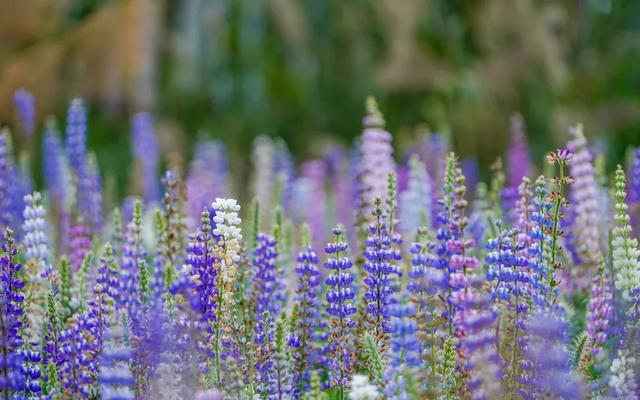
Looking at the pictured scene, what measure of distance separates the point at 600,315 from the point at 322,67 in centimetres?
740

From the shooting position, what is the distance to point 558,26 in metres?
10.0

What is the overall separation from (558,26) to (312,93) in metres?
2.63

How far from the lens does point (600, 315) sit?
338 centimetres

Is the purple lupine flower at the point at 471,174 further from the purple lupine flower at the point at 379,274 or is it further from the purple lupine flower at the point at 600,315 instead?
the purple lupine flower at the point at 379,274

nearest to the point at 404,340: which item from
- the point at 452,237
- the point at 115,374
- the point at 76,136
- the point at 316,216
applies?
the point at 452,237

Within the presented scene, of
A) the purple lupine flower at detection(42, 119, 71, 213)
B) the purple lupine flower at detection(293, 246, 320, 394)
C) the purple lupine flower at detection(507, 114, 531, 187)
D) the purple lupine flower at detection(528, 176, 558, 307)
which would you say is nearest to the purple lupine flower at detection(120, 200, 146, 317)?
the purple lupine flower at detection(293, 246, 320, 394)

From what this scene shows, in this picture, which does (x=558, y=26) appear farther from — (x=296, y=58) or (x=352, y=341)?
(x=352, y=341)

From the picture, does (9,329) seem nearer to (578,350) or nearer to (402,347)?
(402,347)

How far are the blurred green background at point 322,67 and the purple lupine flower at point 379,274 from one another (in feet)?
20.1

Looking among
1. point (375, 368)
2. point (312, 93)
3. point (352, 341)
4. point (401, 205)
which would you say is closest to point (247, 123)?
point (312, 93)

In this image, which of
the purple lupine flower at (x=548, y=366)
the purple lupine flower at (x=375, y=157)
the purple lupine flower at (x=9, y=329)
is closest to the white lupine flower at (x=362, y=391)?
the purple lupine flower at (x=548, y=366)

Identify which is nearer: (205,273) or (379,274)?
(205,273)

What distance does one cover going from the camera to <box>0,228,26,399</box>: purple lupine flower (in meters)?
2.76

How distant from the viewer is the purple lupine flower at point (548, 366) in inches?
100.0
